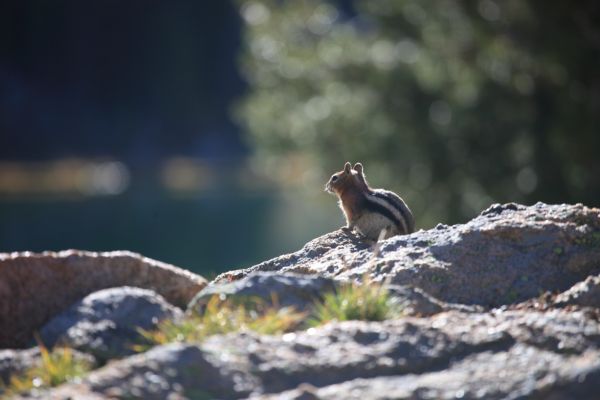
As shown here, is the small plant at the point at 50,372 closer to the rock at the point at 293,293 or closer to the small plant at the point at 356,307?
the rock at the point at 293,293

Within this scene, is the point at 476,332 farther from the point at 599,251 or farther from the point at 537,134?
the point at 537,134

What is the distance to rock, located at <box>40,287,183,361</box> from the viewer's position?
18.0ft

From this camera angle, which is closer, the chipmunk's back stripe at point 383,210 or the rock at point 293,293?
the rock at point 293,293

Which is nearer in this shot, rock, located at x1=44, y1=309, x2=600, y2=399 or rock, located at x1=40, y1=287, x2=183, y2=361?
rock, located at x1=44, y1=309, x2=600, y2=399

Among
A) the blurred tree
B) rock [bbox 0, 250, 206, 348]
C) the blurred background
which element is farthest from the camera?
the blurred background

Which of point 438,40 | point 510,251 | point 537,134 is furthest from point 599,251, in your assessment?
point 438,40

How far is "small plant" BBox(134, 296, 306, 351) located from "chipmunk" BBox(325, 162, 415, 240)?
7.86 ft

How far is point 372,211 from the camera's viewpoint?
8.34 metres

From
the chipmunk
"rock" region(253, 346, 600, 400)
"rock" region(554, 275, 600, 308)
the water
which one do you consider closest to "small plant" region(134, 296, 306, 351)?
"rock" region(253, 346, 600, 400)

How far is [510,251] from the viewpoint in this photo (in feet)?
21.4

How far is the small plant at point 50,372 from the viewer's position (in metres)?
5.02

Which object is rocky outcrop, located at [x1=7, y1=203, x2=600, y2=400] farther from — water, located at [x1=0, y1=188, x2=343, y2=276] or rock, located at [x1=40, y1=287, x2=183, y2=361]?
water, located at [x1=0, y1=188, x2=343, y2=276]

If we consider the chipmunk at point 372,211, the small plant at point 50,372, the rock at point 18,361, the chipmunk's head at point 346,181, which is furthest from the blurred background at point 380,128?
the small plant at point 50,372

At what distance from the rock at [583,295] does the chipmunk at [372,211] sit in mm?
2074
